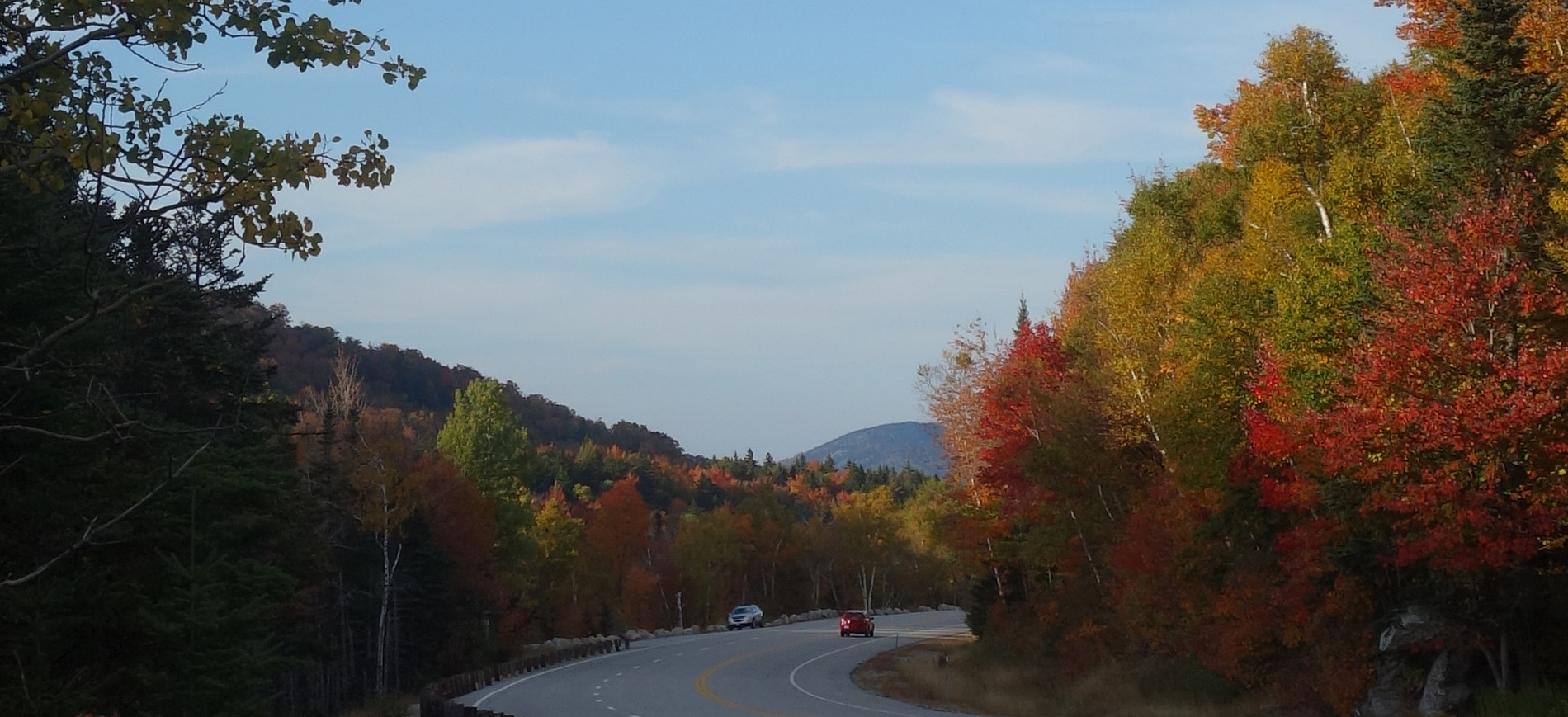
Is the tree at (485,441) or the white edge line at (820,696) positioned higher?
the tree at (485,441)

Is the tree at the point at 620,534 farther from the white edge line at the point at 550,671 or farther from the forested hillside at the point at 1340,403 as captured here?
the forested hillside at the point at 1340,403

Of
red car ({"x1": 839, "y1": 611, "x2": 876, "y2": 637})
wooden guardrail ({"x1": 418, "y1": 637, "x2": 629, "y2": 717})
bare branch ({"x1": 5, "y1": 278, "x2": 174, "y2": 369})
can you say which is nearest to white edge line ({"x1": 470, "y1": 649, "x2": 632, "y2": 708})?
wooden guardrail ({"x1": 418, "y1": 637, "x2": 629, "y2": 717})

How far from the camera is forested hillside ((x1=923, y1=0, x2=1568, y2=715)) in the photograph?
21219 mm

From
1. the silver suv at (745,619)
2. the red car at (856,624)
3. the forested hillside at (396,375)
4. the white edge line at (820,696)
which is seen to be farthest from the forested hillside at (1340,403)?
the forested hillside at (396,375)

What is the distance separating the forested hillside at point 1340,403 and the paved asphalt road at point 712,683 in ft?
24.0

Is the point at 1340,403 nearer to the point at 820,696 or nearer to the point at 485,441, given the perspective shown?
the point at 820,696

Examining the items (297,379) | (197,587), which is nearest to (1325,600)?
(197,587)

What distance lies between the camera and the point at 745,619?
86688 mm

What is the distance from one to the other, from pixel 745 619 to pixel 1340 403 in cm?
6616

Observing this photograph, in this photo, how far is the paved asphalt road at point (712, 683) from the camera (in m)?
33.4

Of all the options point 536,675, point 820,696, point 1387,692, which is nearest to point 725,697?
point 820,696

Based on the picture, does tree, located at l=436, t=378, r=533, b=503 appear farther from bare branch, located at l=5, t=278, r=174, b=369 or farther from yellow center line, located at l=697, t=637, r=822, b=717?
bare branch, located at l=5, t=278, r=174, b=369

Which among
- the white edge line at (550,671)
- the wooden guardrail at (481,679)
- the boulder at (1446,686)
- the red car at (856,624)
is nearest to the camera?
the boulder at (1446,686)

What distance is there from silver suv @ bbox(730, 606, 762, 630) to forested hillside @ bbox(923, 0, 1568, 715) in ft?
146
